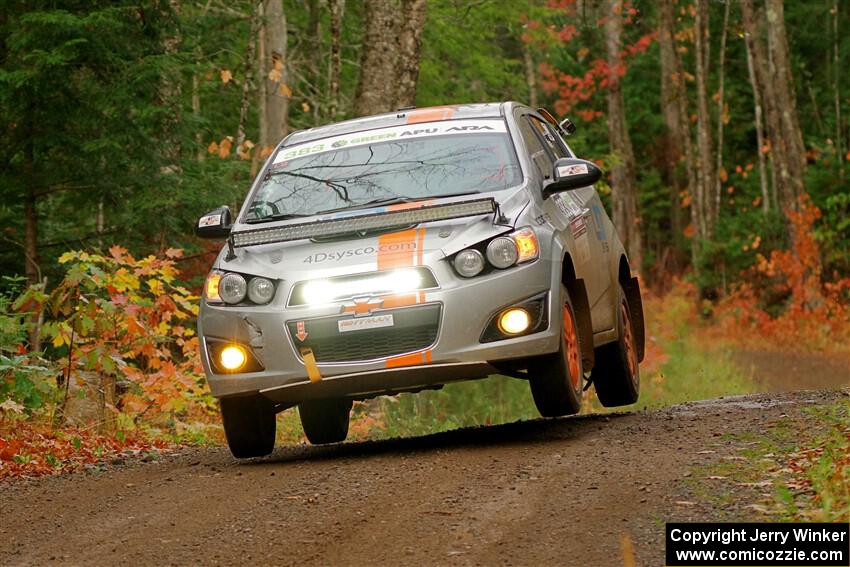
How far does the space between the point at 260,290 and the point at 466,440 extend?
169cm

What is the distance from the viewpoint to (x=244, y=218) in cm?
937

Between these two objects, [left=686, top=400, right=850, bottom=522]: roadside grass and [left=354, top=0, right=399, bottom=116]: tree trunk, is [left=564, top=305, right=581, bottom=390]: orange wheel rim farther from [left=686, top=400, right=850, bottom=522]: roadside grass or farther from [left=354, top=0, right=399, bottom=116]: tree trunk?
[left=354, top=0, right=399, bottom=116]: tree trunk

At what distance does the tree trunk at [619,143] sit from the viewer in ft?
115

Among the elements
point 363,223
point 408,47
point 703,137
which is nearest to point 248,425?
point 363,223

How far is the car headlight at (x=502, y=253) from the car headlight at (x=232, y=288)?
146 cm

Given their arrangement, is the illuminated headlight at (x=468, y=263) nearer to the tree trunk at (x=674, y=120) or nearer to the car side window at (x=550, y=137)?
the car side window at (x=550, y=137)

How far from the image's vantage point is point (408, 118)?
9.93 m

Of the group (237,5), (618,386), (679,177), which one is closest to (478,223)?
(618,386)

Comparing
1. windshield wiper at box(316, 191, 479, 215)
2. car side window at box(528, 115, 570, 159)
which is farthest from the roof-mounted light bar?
car side window at box(528, 115, 570, 159)

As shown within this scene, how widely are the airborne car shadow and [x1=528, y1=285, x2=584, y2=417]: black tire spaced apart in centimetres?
20

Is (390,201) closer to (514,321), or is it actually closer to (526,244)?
(526,244)

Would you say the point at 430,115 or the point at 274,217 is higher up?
the point at 430,115

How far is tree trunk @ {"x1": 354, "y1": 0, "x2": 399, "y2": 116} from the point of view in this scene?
50.4 ft

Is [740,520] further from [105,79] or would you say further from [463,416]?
[105,79]
